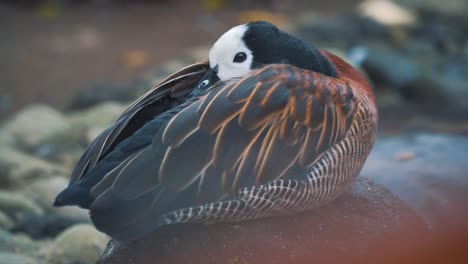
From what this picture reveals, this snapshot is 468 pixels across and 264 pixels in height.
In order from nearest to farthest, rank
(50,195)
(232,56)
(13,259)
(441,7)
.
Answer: (232,56) < (13,259) < (50,195) < (441,7)

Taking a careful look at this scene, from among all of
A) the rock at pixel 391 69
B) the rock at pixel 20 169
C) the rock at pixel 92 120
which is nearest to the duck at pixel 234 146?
the rock at pixel 20 169

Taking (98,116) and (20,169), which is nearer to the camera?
(20,169)

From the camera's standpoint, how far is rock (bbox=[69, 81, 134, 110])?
676 cm

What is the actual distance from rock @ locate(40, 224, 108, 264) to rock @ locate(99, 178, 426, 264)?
73 cm

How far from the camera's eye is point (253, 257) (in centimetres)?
308

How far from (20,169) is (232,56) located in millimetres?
2526

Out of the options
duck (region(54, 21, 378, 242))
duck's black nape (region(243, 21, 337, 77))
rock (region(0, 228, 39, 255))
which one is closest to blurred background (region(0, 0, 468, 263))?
rock (region(0, 228, 39, 255))

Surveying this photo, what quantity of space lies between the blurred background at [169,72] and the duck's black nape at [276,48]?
30.0 inches

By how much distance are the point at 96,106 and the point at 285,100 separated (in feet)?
12.3

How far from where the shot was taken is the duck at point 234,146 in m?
2.91

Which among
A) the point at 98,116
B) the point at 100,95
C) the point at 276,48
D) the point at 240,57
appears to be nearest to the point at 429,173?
the point at 276,48

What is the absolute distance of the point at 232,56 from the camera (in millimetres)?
3344

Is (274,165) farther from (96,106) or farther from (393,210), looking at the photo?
(96,106)

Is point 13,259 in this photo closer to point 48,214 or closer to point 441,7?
point 48,214
